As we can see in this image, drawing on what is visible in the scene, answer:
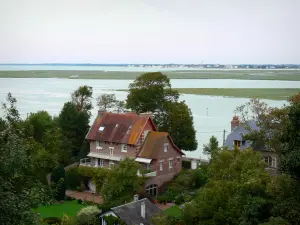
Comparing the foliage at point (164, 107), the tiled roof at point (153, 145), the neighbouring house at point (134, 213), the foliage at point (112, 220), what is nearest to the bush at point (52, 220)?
the neighbouring house at point (134, 213)

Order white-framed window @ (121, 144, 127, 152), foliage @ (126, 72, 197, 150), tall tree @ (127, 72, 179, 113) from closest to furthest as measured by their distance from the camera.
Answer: white-framed window @ (121, 144, 127, 152) → foliage @ (126, 72, 197, 150) → tall tree @ (127, 72, 179, 113)

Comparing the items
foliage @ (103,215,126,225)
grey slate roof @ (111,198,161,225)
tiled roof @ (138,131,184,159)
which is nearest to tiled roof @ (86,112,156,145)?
tiled roof @ (138,131,184,159)

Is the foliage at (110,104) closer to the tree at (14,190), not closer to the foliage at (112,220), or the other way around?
the foliage at (112,220)

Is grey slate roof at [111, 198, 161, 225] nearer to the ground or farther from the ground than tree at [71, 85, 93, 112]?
nearer to the ground

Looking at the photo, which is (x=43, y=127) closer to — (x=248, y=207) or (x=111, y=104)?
(x=111, y=104)

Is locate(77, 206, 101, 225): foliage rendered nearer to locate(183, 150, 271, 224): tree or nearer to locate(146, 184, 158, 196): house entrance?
locate(183, 150, 271, 224): tree

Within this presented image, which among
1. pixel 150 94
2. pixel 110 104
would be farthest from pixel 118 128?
pixel 110 104

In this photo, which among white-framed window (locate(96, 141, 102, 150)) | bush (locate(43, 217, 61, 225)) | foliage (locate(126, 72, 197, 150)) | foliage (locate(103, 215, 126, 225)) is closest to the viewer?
foliage (locate(103, 215, 126, 225))
